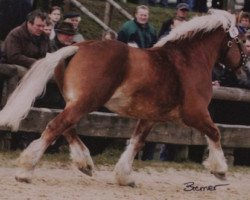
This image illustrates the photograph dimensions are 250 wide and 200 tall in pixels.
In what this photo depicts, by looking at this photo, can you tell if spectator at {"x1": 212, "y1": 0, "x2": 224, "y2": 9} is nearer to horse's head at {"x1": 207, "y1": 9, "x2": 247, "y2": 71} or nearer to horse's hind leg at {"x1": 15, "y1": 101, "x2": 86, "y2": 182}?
horse's head at {"x1": 207, "y1": 9, "x2": 247, "y2": 71}

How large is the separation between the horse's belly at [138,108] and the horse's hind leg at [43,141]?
1.92ft

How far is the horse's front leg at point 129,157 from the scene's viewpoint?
8.85m

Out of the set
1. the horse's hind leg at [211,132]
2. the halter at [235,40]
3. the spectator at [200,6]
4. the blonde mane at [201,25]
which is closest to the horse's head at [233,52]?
the halter at [235,40]

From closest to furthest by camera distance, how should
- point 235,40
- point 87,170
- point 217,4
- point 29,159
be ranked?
point 29,159
point 87,170
point 235,40
point 217,4

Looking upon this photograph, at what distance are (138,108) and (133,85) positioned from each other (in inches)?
12.5

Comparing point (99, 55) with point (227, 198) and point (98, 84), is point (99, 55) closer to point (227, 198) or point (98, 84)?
point (98, 84)

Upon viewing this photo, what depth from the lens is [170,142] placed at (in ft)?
37.0

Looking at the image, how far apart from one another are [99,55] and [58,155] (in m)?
2.46

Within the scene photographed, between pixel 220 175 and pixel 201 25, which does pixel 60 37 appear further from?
pixel 220 175

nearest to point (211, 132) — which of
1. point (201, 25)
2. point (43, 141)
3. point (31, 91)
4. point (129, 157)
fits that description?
point (129, 157)

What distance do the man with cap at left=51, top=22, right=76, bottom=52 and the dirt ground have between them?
192 centimetres

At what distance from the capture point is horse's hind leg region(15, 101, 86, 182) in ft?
26.4

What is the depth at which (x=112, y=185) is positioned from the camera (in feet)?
28.9

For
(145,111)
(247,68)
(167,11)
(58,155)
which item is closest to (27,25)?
(58,155)
